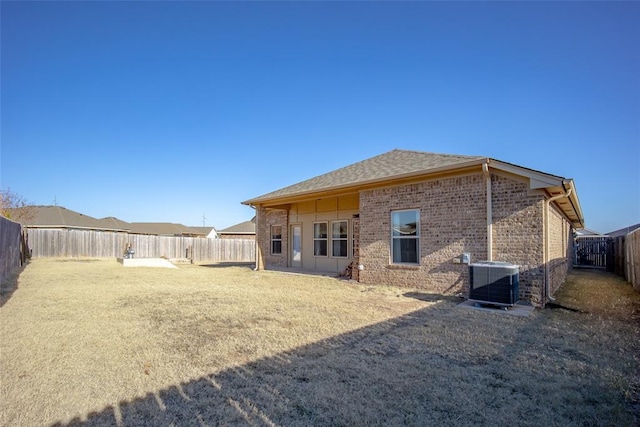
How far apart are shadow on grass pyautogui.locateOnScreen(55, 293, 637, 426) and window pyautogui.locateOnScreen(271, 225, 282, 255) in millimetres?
13141

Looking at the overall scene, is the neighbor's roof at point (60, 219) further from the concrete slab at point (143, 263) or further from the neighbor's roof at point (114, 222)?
the concrete slab at point (143, 263)

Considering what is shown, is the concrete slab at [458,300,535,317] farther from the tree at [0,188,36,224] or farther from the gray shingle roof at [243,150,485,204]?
the tree at [0,188,36,224]

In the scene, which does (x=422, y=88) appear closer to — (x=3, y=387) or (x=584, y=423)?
(x=584, y=423)

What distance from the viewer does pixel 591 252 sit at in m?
21.4

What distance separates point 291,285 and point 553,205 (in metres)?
8.64

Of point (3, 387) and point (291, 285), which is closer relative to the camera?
point (3, 387)

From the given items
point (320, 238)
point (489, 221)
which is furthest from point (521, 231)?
point (320, 238)

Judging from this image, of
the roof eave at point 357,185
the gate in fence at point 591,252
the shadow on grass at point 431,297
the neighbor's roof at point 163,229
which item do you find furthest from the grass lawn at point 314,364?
the neighbor's roof at point 163,229

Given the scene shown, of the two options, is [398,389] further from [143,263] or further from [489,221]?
[143,263]

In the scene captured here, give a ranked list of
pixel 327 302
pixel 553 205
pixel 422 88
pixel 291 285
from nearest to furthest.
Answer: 1. pixel 327 302
2. pixel 553 205
3. pixel 291 285
4. pixel 422 88

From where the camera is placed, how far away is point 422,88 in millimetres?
12820

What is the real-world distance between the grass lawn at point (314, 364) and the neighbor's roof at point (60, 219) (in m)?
30.1

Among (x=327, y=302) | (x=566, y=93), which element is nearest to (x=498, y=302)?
(x=327, y=302)

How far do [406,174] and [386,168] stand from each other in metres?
1.96
